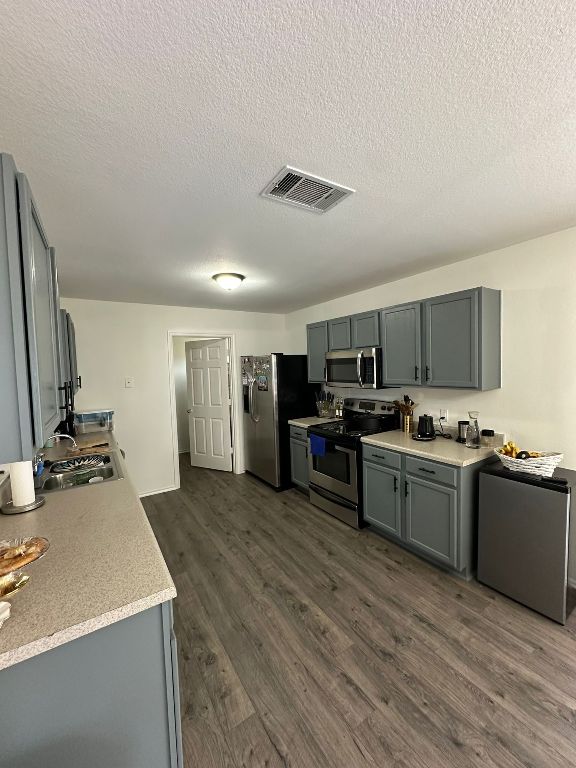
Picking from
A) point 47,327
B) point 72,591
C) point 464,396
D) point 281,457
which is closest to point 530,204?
point 464,396

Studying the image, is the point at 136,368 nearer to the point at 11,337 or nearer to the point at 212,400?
the point at 212,400

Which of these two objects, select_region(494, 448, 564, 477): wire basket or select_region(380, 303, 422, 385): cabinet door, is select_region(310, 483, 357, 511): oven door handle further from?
select_region(494, 448, 564, 477): wire basket

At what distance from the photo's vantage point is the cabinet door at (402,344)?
2.78 metres

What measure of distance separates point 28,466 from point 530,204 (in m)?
2.94

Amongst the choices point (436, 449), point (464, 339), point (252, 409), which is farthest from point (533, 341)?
point (252, 409)

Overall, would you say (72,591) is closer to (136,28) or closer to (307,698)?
(307,698)

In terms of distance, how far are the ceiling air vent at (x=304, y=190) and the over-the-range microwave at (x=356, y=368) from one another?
1.71m

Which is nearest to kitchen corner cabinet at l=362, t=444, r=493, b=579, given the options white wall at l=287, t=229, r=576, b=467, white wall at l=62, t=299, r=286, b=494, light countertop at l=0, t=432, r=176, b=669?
white wall at l=287, t=229, r=576, b=467

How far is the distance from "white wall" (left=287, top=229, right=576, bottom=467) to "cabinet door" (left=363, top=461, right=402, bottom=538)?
862mm

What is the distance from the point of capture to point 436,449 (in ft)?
7.97

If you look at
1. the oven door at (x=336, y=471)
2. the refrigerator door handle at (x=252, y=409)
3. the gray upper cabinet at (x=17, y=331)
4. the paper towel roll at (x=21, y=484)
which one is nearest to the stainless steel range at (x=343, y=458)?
the oven door at (x=336, y=471)

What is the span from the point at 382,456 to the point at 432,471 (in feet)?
1.51

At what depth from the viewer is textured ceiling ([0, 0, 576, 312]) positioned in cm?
79

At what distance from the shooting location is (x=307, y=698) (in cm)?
147
